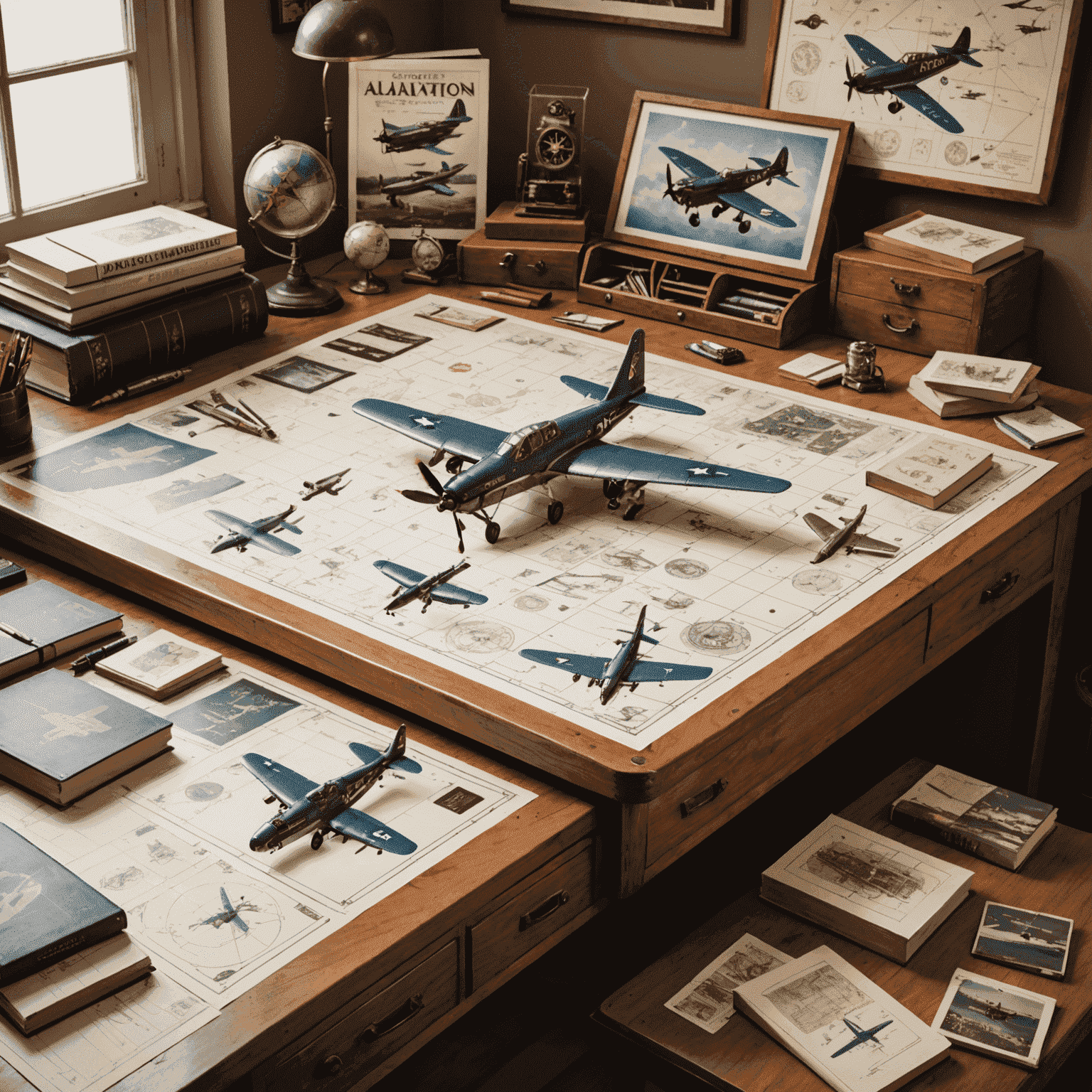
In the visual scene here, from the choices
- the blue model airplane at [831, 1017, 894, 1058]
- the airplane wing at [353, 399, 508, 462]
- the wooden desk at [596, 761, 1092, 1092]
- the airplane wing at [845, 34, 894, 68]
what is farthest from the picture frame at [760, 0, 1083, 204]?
the blue model airplane at [831, 1017, 894, 1058]

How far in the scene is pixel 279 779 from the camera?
1.67 m

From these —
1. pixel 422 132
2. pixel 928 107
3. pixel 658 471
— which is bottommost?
pixel 658 471

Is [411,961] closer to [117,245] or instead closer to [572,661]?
[572,661]

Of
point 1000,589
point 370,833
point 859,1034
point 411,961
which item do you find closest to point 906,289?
point 1000,589

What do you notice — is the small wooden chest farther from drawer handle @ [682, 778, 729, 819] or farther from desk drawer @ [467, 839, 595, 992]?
desk drawer @ [467, 839, 595, 992]

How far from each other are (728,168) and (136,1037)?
2.28 metres

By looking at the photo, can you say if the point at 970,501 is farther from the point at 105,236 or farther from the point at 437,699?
the point at 105,236

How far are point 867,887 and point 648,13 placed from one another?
6.99ft

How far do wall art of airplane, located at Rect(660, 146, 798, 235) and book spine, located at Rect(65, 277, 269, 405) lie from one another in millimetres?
966

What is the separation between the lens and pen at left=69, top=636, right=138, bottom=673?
1932 mm

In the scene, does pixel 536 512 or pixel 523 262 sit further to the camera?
pixel 523 262

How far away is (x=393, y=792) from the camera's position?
5.57 feet

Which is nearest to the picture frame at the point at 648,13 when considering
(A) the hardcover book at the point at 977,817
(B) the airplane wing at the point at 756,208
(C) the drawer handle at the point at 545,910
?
(B) the airplane wing at the point at 756,208

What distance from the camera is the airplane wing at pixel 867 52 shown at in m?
2.89
